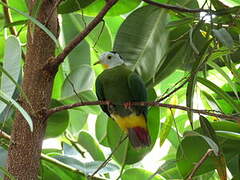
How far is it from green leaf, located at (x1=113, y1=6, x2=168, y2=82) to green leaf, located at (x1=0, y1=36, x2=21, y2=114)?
1.09 feet

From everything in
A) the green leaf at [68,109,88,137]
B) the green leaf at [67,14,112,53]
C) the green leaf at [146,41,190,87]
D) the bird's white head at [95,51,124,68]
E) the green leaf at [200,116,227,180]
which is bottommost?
the green leaf at [200,116,227,180]

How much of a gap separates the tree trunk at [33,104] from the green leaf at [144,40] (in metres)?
0.20

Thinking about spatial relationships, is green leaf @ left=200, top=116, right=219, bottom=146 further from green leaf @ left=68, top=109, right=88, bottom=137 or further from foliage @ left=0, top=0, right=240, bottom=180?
green leaf @ left=68, top=109, right=88, bottom=137

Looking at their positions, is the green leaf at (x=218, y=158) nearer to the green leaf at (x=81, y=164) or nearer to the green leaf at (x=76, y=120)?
the green leaf at (x=81, y=164)

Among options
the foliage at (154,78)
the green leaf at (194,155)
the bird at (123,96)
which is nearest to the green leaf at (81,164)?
the foliage at (154,78)

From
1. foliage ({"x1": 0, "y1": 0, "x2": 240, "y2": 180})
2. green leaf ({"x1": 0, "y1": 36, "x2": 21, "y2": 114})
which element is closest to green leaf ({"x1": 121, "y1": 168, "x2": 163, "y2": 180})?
foliage ({"x1": 0, "y1": 0, "x2": 240, "y2": 180})

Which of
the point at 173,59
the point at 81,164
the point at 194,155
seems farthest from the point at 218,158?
the point at 81,164

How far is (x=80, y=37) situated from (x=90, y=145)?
0.60m

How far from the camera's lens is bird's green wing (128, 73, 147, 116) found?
4.08 feet

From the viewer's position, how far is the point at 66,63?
146 cm

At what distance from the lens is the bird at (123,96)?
4.22 ft

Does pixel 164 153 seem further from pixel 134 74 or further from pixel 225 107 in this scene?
pixel 134 74

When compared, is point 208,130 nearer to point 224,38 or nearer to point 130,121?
point 224,38

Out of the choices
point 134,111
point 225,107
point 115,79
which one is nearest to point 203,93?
point 225,107
